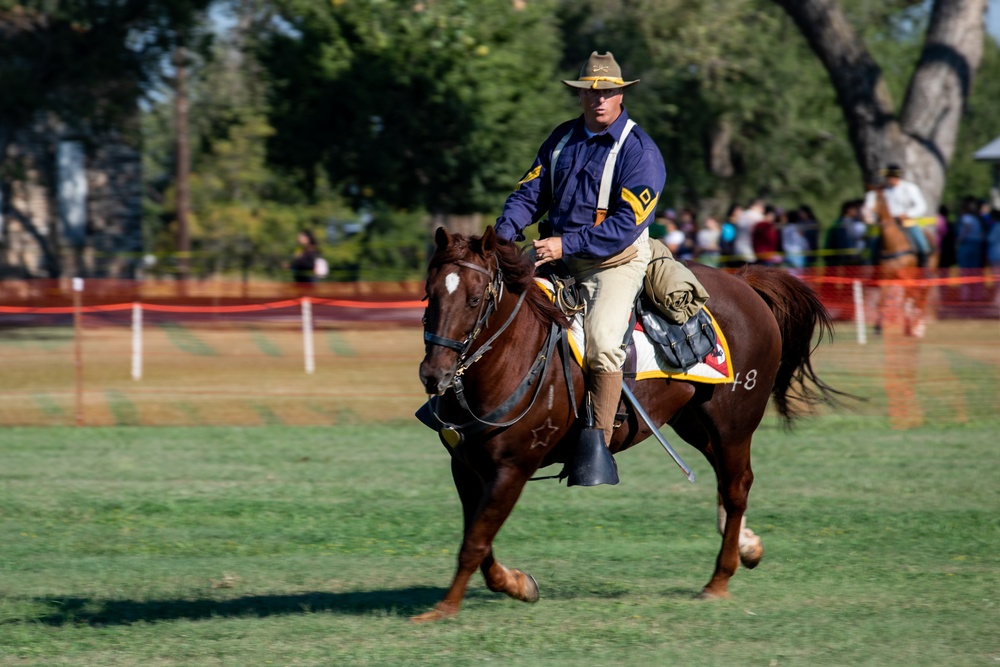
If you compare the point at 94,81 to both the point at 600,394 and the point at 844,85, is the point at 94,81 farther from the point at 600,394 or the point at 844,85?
the point at 600,394

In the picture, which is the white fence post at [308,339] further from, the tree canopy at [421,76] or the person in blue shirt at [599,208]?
the person in blue shirt at [599,208]

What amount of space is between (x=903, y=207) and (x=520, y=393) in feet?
52.0

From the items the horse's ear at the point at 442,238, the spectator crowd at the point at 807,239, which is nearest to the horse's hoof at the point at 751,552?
the horse's ear at the point at 442,238

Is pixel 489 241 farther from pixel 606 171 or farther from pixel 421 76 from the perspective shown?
pixel 421 76

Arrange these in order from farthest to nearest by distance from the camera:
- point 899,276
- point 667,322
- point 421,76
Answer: point 421,76 < point 899,276 < point 667,322

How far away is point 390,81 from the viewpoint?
2705 cm

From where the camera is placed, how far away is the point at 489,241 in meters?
6.55

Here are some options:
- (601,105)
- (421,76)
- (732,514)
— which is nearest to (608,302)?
(601,105)

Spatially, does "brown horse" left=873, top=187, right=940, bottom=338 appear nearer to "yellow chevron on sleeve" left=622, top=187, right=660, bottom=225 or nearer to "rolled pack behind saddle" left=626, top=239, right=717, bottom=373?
"rolled pack behind saddle" left=626, top=239, right=717, bottom=373

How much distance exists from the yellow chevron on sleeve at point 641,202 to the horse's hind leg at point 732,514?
5.51 ft

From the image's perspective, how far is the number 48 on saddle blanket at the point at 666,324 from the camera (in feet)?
24.2

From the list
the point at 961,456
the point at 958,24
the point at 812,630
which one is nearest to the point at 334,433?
the point at 961,456

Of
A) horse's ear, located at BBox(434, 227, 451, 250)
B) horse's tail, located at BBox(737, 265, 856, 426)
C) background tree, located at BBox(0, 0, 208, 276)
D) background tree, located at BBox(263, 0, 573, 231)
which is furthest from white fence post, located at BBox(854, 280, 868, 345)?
background tree, located at BBox(0, 0, 208, 276)

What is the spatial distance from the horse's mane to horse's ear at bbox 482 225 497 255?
0.03 meters
